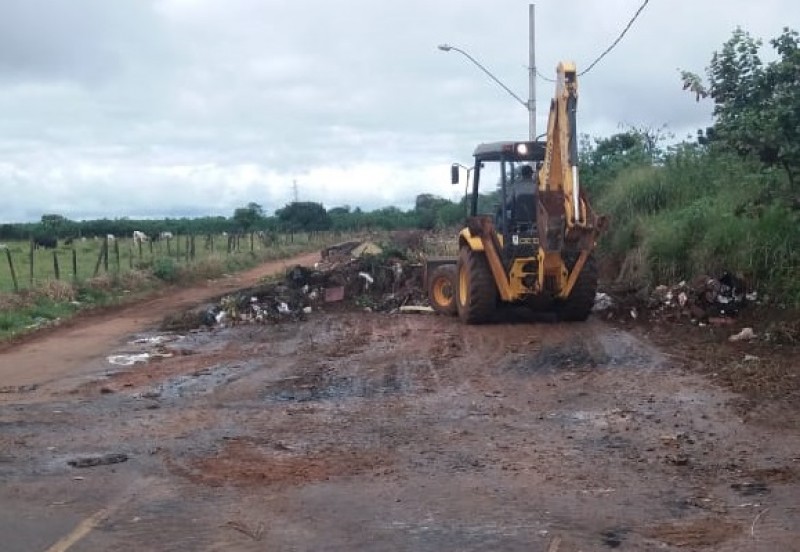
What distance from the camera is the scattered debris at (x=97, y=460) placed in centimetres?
793

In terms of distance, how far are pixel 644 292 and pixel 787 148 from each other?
5647mm

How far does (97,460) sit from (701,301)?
10.6 meters

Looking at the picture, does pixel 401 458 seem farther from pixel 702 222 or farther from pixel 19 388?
pixel 702 222

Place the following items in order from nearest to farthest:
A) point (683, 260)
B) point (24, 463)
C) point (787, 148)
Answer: point (24, 463)
point (787, 148)
point (683, 260)

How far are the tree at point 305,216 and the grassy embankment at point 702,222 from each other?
63833mm

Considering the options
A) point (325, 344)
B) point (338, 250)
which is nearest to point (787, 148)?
point (325, 344)

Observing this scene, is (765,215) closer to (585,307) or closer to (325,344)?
(585,307)

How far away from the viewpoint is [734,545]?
223 inches

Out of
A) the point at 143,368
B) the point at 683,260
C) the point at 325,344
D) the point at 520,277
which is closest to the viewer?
the point at 143,368

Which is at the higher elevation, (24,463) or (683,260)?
(683,260)

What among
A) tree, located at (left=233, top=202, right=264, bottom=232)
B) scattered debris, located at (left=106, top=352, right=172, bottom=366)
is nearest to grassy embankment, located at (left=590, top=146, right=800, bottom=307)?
scattered debris, located at (left=106, top=352, right=172, bottom=366)

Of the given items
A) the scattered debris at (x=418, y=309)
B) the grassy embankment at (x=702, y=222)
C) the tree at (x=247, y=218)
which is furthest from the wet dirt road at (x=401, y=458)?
the tree at (x=247, y=218)

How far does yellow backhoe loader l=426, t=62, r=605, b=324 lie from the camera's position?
15359 mm

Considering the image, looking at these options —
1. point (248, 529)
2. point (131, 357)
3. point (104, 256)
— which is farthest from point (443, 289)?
point (104, 256)
